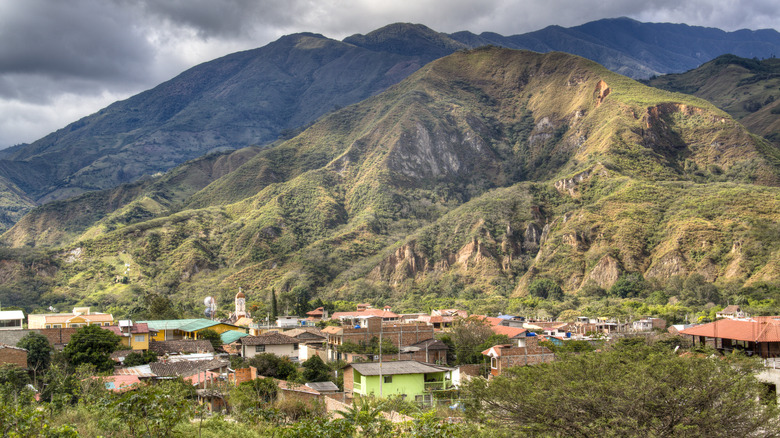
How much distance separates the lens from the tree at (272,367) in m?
47.7

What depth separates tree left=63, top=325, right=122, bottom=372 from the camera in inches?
1829

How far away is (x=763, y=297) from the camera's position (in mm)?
88188

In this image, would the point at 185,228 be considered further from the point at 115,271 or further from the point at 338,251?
the point at 338,251

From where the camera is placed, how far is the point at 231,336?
233ft

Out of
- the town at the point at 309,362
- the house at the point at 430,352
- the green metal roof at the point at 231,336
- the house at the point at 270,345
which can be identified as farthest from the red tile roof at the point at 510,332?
the green metal roof at the point at 231,336

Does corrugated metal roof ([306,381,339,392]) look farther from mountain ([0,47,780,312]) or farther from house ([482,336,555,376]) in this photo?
mountain ([0,47,780,312])

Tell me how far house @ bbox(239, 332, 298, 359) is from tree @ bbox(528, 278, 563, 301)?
206 ft

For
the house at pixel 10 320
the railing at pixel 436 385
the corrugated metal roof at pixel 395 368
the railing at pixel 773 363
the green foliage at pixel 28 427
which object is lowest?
the railing at pixel 436 385

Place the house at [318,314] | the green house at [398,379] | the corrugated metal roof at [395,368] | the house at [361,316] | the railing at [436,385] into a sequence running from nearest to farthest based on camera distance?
the green house at [398,379]
the corrugated metal roof at [395,368]
the railing at [436,385]
the house at [361,316]
the house at [318,314]

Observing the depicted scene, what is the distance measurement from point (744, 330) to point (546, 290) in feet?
282

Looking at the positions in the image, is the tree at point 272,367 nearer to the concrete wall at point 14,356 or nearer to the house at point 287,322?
the concrete wall at point 14,356

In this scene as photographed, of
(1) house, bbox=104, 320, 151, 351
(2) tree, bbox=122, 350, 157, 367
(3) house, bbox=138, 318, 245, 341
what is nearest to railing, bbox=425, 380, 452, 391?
(2) tree, bbox=122, 350, 157, 367

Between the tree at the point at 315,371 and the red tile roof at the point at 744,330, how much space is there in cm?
2574

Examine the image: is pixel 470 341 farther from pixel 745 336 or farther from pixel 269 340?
pixel 745 336
